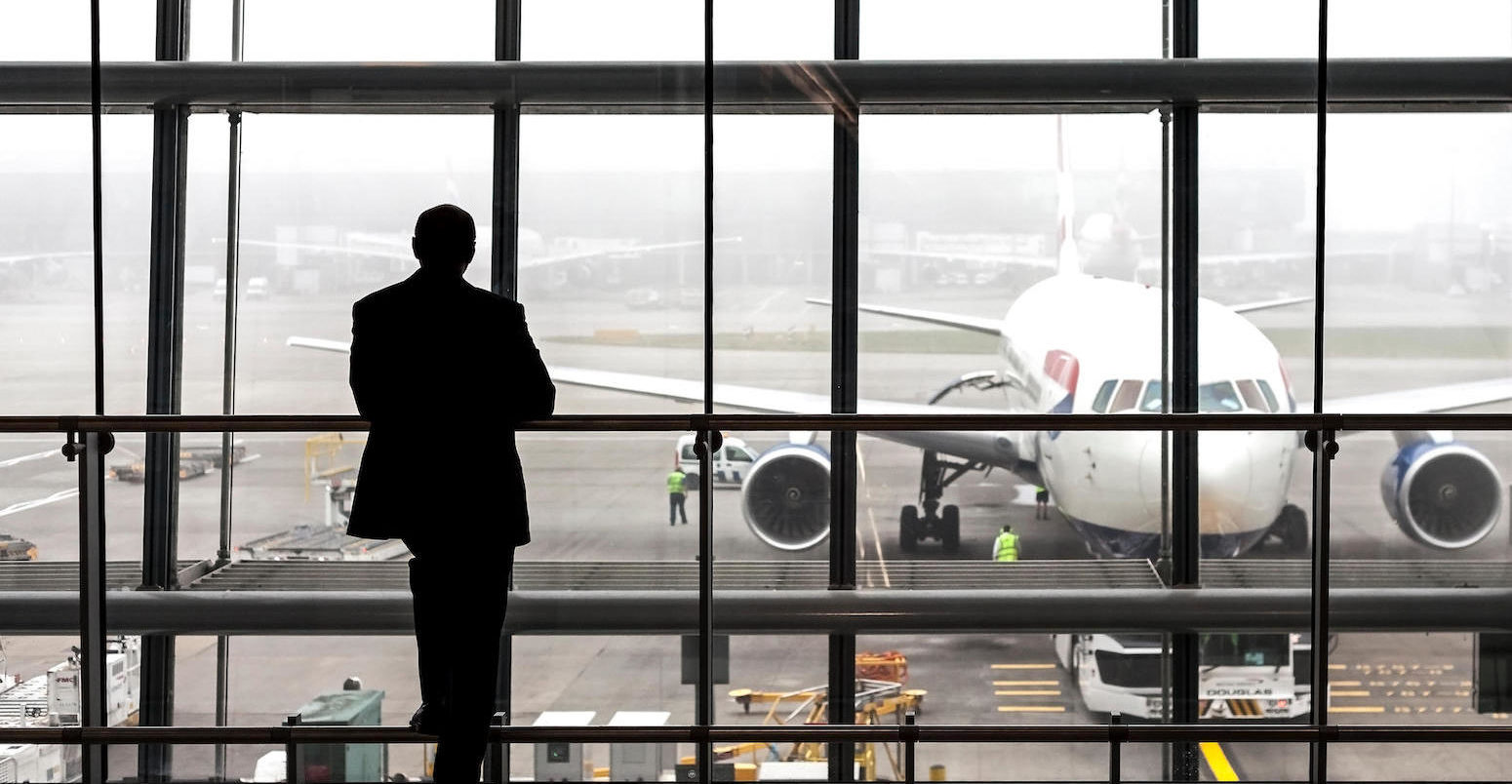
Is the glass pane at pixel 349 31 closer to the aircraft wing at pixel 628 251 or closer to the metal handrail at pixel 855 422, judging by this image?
the aircraft wing at pixel 628 251

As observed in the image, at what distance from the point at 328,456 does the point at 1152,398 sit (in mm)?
3301

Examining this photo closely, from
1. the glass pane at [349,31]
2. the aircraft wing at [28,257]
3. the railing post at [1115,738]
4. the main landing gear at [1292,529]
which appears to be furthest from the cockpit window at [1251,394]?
→ the aircraft wing at [28,257]

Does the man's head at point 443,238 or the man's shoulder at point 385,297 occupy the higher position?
the man's head at point 443,238

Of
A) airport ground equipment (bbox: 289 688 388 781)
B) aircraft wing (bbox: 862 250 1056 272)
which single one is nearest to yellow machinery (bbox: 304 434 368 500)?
airport ground equipment (bbox: 289 688 388 781)

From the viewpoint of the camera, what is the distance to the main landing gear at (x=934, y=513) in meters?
5.08

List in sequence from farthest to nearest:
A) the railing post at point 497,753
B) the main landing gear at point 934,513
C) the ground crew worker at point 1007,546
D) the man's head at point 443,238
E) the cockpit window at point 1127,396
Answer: the cockpit window at point 1127,396, the ground crew worker at point 1007,546, the main landing gear at point 934,513, the railing post at point 497,753, the man's head at point 443,238

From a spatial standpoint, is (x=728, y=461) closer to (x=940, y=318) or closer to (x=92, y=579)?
(x=940, y=318)

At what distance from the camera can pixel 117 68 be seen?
182 inches

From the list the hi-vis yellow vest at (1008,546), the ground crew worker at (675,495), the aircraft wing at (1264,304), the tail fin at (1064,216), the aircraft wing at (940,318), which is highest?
the tail fin at (1064,216)

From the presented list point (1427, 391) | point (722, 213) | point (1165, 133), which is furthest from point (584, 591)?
point (1427, 391)

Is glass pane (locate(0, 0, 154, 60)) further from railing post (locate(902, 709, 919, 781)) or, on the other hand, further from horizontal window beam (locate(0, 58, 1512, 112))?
railing post (locate(902, 709, 919, 781))

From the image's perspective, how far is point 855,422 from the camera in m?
2.78

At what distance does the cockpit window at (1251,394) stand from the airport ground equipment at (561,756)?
2849 mm

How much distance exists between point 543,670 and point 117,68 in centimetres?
256
